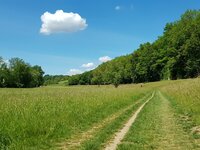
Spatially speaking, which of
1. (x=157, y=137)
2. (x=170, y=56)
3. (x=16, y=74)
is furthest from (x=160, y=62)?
(x=157, y=137)

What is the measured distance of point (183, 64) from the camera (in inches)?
3649

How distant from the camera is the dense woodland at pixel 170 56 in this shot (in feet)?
286

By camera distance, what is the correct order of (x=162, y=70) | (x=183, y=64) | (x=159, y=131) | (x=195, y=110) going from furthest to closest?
(x=162, y=70), (x=183, y=64), (x=195, y=110), (x=159, y=131)

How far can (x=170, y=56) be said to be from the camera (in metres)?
96.1

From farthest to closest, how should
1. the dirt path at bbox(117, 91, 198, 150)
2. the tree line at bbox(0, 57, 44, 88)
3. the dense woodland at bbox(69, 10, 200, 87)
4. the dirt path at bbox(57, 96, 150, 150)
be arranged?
the tree line at bbox(0, 57, 44, 88)
the dense woodland at bbox(69, 10, 200, 87)
the dirt path at bbox(57, 96, 150, 150)
the dirt path at bbox(117, 91, 198, 150)

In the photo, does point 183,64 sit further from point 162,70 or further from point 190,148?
point 190,148

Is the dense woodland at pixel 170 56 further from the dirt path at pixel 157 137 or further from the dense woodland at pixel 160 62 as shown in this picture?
the dirt path at pixel 157 137

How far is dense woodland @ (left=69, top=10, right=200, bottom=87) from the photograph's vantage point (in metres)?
87.1

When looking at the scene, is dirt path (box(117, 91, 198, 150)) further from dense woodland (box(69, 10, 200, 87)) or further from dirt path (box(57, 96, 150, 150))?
dense woodland (box(69, 10, 200, 87))

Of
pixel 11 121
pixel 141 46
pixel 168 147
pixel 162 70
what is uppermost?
pixel 141 46

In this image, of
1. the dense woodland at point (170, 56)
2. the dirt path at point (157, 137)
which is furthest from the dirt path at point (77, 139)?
the dense woodland at point (170, 56)

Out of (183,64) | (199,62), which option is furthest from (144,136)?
(183,64)

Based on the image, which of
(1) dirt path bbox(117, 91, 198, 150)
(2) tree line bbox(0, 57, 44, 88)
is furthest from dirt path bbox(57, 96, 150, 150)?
(2) tree line bbox(0, 57, 44, 88)

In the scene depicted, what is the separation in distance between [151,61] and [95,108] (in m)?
94.0
